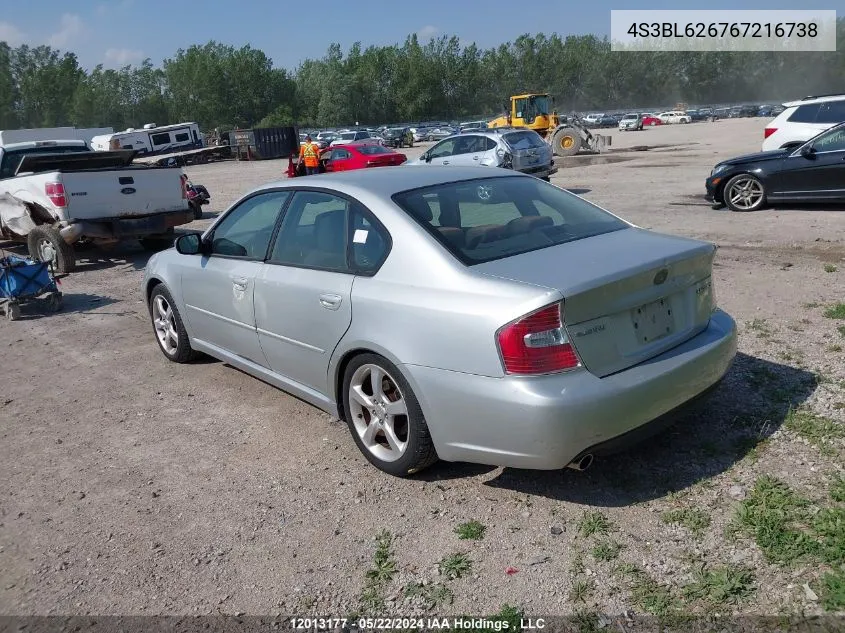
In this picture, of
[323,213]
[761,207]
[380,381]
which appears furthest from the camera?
[761,207]

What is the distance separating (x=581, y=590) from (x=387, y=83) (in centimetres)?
12153

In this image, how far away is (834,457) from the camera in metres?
3.71

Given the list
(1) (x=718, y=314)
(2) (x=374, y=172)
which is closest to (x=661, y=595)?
(1) (x=718, y=314)

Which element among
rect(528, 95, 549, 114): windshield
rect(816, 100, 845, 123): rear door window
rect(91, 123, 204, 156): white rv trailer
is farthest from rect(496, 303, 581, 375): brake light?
rect(91, 123, 204, 156): white rv trailer

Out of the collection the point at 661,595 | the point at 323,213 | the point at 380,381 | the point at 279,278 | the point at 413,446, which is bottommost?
the point at 661,595

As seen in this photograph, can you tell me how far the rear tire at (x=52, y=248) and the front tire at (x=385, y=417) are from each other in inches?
302

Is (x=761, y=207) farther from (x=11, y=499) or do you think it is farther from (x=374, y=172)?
(x=11, y=499)

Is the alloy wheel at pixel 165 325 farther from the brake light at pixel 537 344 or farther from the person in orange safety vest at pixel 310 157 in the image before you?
the person in orange safety vest at pixel 310 157

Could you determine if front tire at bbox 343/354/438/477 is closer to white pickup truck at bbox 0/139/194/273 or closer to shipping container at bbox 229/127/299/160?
white pickup truck at bbox 0/139/194/273

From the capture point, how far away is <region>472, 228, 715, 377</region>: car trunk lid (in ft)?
10.6

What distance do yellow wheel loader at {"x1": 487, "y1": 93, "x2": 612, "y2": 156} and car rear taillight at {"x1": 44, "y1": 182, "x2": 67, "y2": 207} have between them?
23.7 m

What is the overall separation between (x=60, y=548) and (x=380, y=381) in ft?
5.63

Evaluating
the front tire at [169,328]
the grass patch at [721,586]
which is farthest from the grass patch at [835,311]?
the front tire at [169,328]

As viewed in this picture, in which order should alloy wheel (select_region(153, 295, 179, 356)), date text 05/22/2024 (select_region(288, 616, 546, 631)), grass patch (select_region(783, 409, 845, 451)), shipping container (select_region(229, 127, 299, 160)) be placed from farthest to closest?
shipping container (select_region(229, 127, 299, 160)) → alloy wheel (select_region(153, 295, 179, 356)) → grass patch (select_region(783, 409, 845, 451)) → date text 05/22/2024 (select_region(288, 616, 546, 631))
